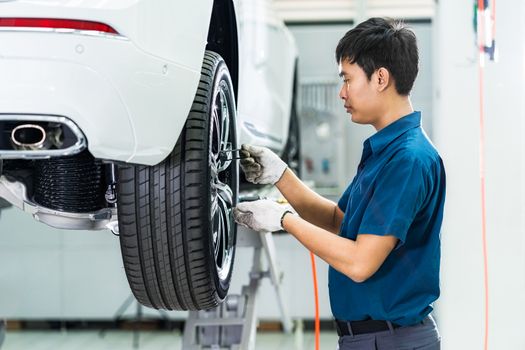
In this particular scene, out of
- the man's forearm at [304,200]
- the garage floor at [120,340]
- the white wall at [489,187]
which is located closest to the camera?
the man's forearm at [304,200]

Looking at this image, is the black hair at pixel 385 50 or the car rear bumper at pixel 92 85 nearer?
A: the car rear bumper at pixel 92 85

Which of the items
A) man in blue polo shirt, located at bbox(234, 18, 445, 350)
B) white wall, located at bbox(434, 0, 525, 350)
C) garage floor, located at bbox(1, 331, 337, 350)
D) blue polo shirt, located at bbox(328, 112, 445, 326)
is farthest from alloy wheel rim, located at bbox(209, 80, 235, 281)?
garage floor, located at bbox(1, 331, 337, 350)

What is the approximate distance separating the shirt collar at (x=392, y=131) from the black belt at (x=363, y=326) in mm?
495

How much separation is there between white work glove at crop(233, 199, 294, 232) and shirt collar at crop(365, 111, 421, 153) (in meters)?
0.33

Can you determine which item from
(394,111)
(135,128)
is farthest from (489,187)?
(135,128)

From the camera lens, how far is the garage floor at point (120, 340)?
609 centimetres

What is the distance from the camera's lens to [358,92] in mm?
2096

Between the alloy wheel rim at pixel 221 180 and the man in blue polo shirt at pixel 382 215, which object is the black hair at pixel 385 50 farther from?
the alloy wheel rim at pixel 221 180

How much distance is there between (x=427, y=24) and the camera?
6652 millimetres

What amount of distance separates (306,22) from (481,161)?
13.4 ft

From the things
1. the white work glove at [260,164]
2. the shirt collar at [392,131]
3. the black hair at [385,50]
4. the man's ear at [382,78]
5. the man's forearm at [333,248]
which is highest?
the black hair at [385,50]

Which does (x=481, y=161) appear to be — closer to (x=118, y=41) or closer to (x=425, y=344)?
(x=425, y=344)

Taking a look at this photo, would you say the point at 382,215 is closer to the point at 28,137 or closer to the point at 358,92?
the point at 358,92

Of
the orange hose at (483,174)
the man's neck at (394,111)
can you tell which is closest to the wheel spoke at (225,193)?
the man's neck at (394,111)
